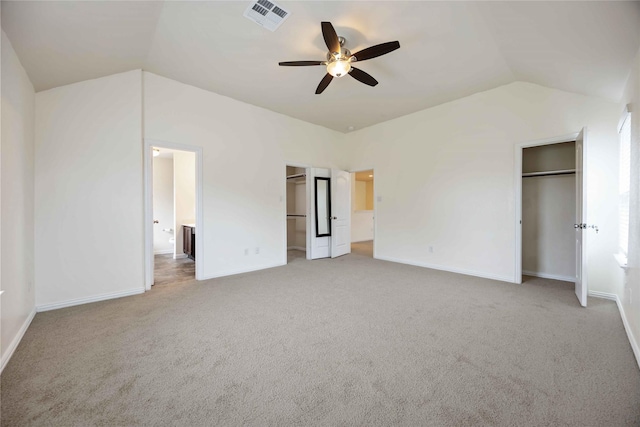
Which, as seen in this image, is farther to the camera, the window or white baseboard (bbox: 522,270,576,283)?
white baseboard (bbox: 522,270,576,283)

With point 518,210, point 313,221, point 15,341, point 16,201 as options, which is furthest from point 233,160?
point 518,210

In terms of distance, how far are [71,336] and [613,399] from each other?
157 inches

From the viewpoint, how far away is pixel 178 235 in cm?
597

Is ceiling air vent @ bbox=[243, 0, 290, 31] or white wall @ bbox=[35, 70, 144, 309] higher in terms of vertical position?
ceiling air vent @ bbox=[243, 0, 290, 31]

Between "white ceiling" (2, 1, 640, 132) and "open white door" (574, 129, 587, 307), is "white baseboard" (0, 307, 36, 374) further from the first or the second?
"open white door" (574, 129, 587, 307)

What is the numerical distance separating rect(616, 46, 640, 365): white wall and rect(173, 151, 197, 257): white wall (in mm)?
6601

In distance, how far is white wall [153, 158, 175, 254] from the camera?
649 cm

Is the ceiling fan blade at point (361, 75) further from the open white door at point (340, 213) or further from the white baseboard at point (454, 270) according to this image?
the white baseboard at point (454, 270)

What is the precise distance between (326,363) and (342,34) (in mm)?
3131

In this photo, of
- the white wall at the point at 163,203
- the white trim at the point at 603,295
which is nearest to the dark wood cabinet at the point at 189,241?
the white wall at the point at 163,203

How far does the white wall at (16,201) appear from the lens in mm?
2000

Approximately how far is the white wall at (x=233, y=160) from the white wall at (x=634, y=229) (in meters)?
4.42

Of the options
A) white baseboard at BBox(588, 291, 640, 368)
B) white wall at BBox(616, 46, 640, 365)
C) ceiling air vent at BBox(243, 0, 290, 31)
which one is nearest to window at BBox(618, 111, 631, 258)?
white wall at BBox(616, 46, 640, 365)

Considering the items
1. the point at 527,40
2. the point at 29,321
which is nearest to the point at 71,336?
the point at 29,321
